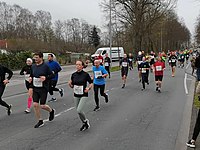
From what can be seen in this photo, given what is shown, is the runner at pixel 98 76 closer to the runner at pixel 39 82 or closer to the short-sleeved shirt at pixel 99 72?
the short-sleeved shirt at pixel 99 72

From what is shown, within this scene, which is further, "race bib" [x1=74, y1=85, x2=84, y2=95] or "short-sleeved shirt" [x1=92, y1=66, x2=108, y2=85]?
"short-sleeved shirt" [x1=92, y1=66, x2=108, y2=85]

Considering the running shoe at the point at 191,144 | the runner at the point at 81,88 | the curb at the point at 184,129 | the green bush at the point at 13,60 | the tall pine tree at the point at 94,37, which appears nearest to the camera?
the running shoe at the point at 191,144

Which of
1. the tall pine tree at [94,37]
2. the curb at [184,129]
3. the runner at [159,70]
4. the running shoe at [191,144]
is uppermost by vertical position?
the tall pine tree at [94,37]

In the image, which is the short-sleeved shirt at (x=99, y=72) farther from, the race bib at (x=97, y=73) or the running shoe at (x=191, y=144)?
the running shoe at (x=191, y=144)

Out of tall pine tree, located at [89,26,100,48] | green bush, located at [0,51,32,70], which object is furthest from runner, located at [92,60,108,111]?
tall pine tree, located at [89,26,100,48]

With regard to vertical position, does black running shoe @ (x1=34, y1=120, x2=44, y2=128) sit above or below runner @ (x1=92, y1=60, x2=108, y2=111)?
below

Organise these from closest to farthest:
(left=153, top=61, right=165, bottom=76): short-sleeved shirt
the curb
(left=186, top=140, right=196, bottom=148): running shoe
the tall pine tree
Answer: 1. (left=186, top=140, right=196, bottom=148): running shoe
2. the curb
3. (left=153, top=61, right=165, bottom=76): short-sleeved shirt
4. the tall pine tree

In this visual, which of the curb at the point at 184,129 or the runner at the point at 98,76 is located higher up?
the runner at the point at 98,76

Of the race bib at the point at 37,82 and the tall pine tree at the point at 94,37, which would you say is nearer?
the race bib at the point at 37,82

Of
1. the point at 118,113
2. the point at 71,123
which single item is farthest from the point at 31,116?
the point at 118,113

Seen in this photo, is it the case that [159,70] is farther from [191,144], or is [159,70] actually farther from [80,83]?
[191,144]

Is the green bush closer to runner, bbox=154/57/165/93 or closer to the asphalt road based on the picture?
runner, bbox=154/57/165/93

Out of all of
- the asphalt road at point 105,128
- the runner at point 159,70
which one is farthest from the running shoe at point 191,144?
the runner at point 159,70

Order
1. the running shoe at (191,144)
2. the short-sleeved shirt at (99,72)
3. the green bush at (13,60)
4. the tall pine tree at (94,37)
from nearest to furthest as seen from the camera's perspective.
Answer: the running shoe at (191,144) < the short-sleeved shirt at (99,72) < the green bush at (13,60) < the tall pine tree at (94,37)
